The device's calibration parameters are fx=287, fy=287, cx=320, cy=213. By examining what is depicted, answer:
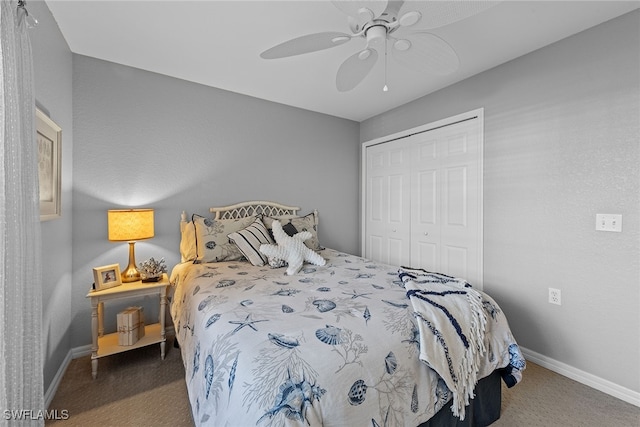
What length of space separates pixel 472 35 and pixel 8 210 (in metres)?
2.87

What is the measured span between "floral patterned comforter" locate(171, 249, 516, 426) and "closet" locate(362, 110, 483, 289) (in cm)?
137

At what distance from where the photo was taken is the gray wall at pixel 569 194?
1938 mm

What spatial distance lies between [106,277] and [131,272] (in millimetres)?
207

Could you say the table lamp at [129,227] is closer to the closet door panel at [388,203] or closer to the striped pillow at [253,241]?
the striped pillow at [253,241]

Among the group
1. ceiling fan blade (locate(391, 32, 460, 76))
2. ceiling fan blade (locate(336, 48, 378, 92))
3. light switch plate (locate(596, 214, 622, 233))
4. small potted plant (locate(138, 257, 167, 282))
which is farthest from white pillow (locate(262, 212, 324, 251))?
light switch plate (locate(596, 214, 622, 233))

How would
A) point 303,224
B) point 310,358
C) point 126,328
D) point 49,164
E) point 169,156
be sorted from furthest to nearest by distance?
point 303,224 → point 169,156 → point 126,328 → point 49,164 → point 310,358

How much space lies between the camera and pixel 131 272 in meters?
2.42

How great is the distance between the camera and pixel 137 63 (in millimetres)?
2576

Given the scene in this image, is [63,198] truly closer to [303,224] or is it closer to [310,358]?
[303,224]

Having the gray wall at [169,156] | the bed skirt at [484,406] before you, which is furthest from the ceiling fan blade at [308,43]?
the bed skirt at [484,406]

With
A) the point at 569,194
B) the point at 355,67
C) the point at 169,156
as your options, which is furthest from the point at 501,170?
the point at 169,156

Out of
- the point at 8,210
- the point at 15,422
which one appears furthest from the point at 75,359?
the point at 8,210

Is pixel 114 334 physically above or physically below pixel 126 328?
below

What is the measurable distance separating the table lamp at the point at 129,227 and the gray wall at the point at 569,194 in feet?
9.95
